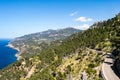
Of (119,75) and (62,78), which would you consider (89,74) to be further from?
(62,78)

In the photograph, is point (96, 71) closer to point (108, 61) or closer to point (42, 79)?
point (108, 61)

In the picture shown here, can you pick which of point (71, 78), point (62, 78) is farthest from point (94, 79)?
point (62, 78)

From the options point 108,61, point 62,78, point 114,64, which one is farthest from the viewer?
point 62,78

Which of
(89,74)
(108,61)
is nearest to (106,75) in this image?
(89,74)

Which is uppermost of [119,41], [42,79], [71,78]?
[119,41]

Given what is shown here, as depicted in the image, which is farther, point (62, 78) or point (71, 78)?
point (62, 78)

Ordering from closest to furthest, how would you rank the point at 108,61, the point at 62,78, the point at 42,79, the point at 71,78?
the point at 108,61, the point at 71,78, the point at 62,78, the point at 42,79

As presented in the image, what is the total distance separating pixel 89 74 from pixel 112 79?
44.7 feet

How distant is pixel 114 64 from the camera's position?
83.7m

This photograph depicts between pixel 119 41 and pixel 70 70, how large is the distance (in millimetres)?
33568

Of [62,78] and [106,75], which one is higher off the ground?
[106,75]

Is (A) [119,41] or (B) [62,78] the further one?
(A) [119,41]

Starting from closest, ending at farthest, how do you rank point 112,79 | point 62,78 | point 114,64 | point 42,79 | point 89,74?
1. point 112,79
2. point 89,74
3. point 114,64
4. point 62,78
5. point 42,79

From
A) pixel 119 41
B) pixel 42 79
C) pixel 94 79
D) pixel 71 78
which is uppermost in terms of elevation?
pixel 119 41
